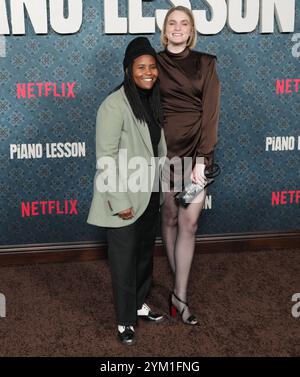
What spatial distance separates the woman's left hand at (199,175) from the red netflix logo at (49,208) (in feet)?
3.66

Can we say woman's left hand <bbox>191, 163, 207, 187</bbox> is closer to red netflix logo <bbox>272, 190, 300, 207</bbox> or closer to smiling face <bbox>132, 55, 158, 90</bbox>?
smiling face <bbox>132, 55, 158, 90</bbox>

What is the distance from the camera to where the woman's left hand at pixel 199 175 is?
2.44 metres

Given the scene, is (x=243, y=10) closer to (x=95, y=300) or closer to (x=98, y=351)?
(x=95, y=300)

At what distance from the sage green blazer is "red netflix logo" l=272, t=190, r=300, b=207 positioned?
144cm

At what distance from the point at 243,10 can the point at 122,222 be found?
1675mm

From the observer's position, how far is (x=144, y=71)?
221cm

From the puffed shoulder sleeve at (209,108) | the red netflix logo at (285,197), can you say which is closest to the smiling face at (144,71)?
the puffed shoulder sleeve at (209,108)

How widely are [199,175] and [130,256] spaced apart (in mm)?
498

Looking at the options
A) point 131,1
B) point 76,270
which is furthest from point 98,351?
point 131,1
